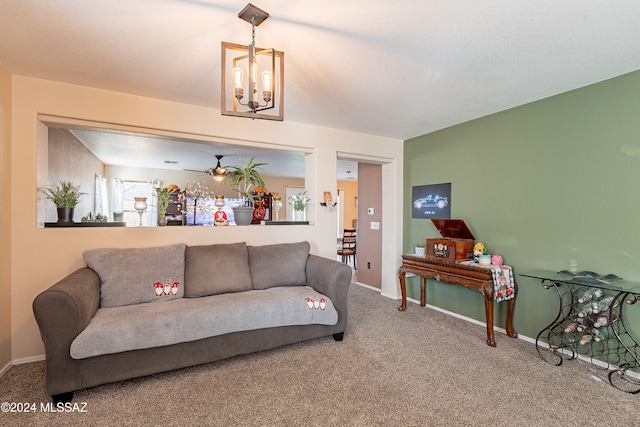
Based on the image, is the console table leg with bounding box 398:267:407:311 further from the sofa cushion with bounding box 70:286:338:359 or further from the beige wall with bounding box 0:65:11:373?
the beige wall with bounding box 0:65:11:373

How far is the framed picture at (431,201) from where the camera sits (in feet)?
13.3

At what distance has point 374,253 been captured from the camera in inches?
206

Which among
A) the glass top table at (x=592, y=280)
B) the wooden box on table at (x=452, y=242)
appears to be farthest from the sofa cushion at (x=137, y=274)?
the glass top table at (x=592, y=280)

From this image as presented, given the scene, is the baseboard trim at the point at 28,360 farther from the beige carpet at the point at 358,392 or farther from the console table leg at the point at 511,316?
the console table leg at the point at 511,316

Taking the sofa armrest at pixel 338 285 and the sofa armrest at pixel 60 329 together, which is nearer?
the sofa armrest at pixel 60 329

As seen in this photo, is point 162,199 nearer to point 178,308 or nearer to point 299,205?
point 178,308

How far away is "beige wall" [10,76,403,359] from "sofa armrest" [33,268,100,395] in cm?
94

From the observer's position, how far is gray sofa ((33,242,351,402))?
2016 millimetres

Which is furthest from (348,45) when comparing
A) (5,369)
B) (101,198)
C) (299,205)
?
Answer: (101,198)

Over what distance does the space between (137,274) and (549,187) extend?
394 cm

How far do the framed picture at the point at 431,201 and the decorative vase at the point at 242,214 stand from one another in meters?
2.40

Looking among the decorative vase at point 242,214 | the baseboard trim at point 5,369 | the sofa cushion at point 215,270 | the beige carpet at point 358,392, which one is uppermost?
the decorative vase at point 242,214

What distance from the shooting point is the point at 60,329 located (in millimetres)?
1976

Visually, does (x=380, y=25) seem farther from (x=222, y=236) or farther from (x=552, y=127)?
(x=222, y=236)
